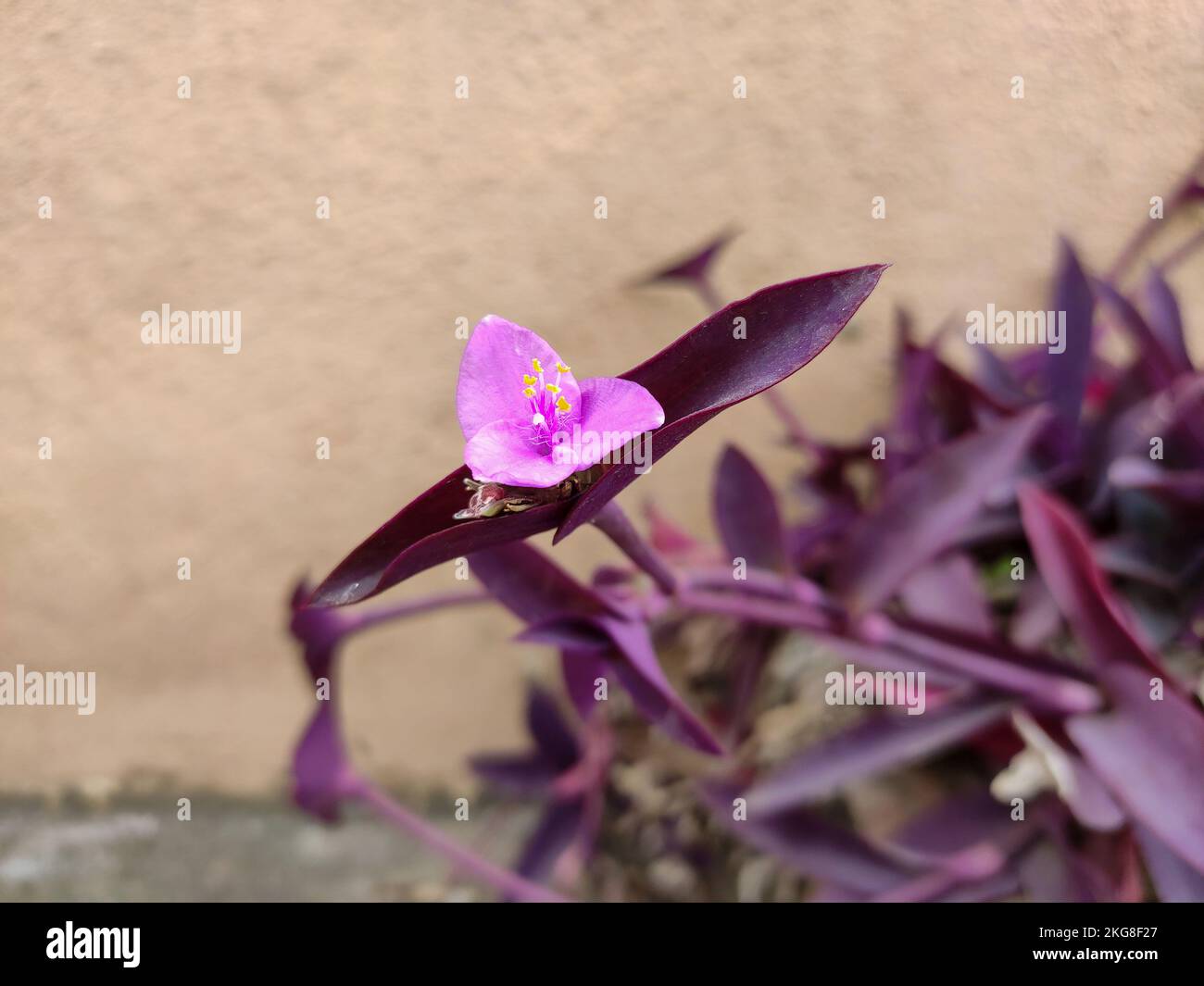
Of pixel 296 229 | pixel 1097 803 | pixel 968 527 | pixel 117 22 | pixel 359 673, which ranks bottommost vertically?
pixel 1097 803

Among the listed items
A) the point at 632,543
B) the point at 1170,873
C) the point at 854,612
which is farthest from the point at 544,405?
the point at 1170,873

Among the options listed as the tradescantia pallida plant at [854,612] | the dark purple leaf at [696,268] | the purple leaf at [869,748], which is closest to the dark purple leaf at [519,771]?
the tradescantia pallida plant at [854,612]

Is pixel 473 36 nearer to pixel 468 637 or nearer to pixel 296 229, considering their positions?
pixel 296 229

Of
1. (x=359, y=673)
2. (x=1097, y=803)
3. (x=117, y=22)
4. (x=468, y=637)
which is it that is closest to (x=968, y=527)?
(x=1097, y=803)

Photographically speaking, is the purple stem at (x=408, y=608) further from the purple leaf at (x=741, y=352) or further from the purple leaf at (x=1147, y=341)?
the purple leaf at (x=1147, y=341)

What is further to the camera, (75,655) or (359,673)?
(359,673)

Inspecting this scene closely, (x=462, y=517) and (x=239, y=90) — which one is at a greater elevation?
(x=239, y=90)
